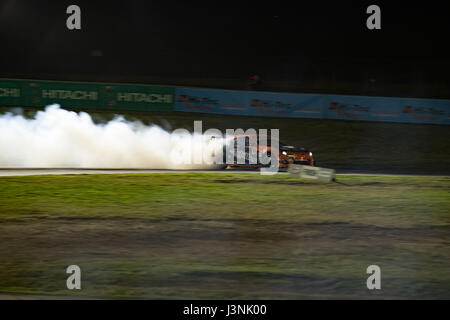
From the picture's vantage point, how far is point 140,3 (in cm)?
4222

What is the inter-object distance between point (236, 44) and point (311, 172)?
26.4 meters

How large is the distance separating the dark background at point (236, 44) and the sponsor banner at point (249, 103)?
21.5ft

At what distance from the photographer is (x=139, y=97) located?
25516 mm

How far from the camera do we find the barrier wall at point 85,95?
24812mm

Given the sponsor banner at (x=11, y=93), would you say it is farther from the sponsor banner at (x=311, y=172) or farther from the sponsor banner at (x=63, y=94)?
the sponsor banner at (x=311, y=172)

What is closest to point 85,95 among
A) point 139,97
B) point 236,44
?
point 139,97

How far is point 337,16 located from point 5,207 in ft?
113

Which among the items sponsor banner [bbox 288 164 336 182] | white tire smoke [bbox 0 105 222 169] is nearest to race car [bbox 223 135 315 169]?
sponsor banner [bbox 288 164 336 182]

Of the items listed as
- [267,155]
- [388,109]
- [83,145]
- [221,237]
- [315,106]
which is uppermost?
[315,106]

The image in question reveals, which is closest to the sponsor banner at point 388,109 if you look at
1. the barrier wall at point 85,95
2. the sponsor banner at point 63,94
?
the barrier wall at point 85,95

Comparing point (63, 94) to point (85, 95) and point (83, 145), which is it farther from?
point (83, 145)
